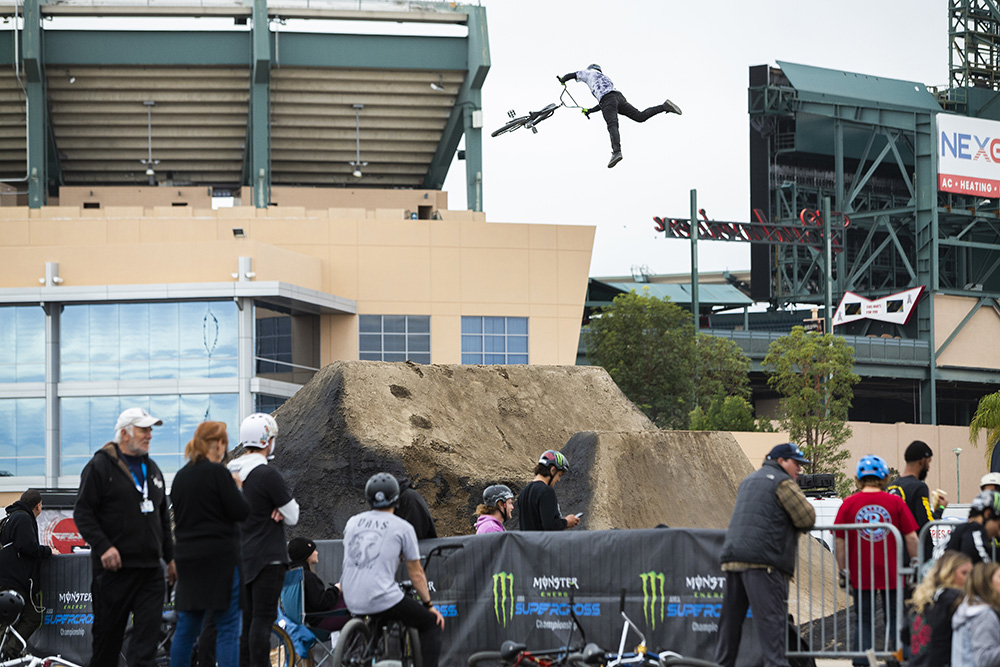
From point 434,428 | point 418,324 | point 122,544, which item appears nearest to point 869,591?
point 122,544

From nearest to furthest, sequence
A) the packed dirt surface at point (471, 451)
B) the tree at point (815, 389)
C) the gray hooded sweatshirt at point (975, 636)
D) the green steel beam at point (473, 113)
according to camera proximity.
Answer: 1. the gray hooded sweatshirt at point (975, 636)
2. the packed dirt surface at point (471, 451)
3. the tree at point (815, 389)
4. the green steel beam at point (473, 113)

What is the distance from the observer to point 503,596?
38.9 feet

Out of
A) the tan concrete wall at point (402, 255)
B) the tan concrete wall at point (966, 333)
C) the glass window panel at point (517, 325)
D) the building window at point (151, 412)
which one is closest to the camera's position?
the building window at point (151, 412)

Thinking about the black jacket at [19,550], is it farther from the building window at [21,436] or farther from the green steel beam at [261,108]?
the green steel beam at [261,108]

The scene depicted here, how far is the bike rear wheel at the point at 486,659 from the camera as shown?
11.3 metres

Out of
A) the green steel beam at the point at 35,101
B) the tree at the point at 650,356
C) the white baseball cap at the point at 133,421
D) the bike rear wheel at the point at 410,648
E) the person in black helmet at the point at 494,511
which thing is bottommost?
the bike rear wheel at the point at 410,648

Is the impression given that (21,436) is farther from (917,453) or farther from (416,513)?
(917,453)

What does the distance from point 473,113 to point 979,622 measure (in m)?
49.9

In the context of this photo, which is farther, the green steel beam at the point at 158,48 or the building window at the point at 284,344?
the green steel beam at the point at 158,48

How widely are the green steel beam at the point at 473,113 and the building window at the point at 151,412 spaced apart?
17.6m

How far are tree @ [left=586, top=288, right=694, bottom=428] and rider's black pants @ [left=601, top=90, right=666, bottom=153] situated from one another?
110 ft

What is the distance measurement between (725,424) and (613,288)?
3092 centimetres

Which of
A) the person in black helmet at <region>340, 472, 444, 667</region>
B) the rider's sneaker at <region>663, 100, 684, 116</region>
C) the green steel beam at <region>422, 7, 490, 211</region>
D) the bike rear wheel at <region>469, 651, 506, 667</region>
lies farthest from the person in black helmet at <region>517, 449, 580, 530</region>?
the green steel beam at <region>422, 7, 490, 211</region>

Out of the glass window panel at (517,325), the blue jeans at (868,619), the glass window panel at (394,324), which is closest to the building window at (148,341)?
the glass window panel at (394,324)
